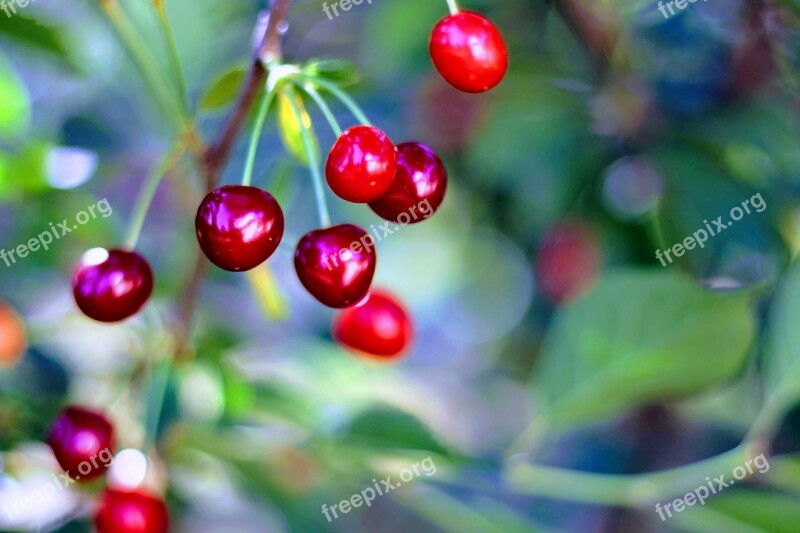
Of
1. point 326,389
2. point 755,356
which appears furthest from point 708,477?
point 326,389

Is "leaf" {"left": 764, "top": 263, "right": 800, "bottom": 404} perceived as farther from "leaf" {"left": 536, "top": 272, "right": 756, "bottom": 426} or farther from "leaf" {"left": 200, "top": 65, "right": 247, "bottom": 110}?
"leaf" {"left": 200, "top": 65, "right": 247, "bottom": 110}

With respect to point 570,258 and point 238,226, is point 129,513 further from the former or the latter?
point 570,258

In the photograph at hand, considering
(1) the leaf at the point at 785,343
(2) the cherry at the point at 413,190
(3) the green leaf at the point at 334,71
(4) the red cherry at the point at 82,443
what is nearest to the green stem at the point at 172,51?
(3) the green leaf at the point at 334,71

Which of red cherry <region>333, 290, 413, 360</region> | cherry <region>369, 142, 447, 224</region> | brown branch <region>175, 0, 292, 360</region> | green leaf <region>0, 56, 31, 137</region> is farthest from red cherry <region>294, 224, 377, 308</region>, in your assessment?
green leaf <region>0, 56, 31, 137</region>

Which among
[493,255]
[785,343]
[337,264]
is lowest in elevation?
[493,255]

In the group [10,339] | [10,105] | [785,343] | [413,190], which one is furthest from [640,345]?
[10,105]

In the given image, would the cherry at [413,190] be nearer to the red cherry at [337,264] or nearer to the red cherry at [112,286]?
the red cherry at [337,264]
